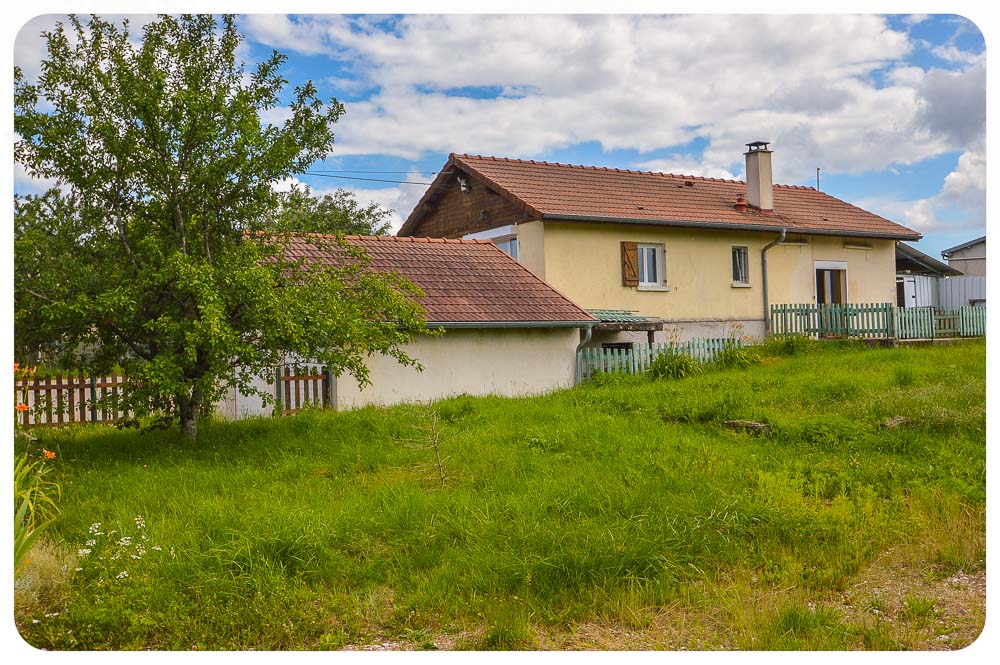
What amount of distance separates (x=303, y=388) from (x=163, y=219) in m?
4.64

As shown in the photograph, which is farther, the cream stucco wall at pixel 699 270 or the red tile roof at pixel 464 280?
the cream stucco wall at pixel 699 270

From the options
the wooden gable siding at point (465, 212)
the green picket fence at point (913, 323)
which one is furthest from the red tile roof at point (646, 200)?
the green picket fence at point (913, 323)

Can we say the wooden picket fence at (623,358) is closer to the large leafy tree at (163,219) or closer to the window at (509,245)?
the window at (509,245)

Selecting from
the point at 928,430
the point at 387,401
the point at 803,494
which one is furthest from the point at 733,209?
the point at 803,494

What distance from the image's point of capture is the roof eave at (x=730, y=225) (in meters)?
20.4

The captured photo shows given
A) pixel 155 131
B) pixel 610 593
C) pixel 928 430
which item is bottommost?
pixel 610 593

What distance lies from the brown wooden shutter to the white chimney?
210 inches

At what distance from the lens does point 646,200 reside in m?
22.9

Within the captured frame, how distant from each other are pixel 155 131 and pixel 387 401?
6.83 m

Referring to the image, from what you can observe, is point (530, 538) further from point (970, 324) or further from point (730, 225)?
point (970, 324)

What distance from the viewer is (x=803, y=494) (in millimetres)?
8047

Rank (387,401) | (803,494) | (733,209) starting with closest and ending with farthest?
(803,494)
(387,401)
(733,209)

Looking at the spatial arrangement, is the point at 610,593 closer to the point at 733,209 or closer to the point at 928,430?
the point at 928,430

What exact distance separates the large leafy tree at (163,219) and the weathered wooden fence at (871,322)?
613 inches
